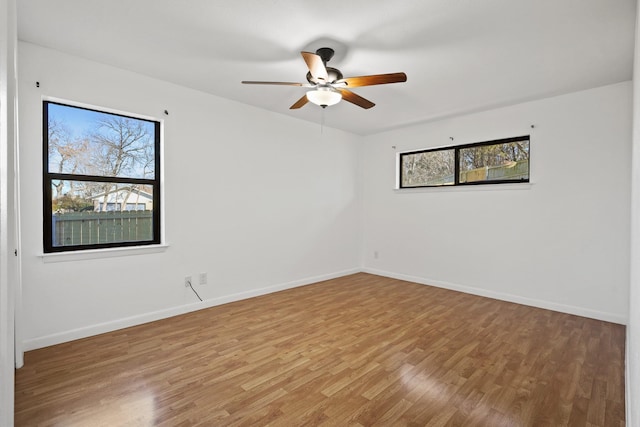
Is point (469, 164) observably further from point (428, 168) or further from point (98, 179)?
point (98, 179)

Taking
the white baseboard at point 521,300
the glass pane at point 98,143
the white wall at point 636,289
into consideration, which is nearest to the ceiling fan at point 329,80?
the white wall at point 636,289

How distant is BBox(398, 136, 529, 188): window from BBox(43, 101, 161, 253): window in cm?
378

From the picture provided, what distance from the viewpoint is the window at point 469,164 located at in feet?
13.1

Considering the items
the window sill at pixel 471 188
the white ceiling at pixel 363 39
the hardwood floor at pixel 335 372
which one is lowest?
the hardwood floor at pixel 335 372

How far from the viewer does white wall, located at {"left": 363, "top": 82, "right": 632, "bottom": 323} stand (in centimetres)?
328

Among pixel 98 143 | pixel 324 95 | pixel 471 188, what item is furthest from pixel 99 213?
pixel 471 188

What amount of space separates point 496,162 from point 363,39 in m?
2.79

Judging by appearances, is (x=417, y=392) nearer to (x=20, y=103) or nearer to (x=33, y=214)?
(x=33, y=214)

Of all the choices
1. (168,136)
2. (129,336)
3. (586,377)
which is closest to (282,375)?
(129,336)

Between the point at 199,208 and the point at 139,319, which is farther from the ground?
the point at 199,208

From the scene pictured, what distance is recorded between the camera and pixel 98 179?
2965 mm

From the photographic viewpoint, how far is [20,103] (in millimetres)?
2502

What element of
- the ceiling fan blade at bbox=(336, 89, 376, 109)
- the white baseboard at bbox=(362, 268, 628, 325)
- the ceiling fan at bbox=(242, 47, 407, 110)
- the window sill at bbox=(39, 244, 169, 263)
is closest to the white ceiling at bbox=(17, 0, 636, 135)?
the ceiling fan at bbox=(242, 47, 407, 110)

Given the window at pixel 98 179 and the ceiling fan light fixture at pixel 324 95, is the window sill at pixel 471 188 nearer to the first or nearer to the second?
the ceiling fan light fixture at pixel 324 95
